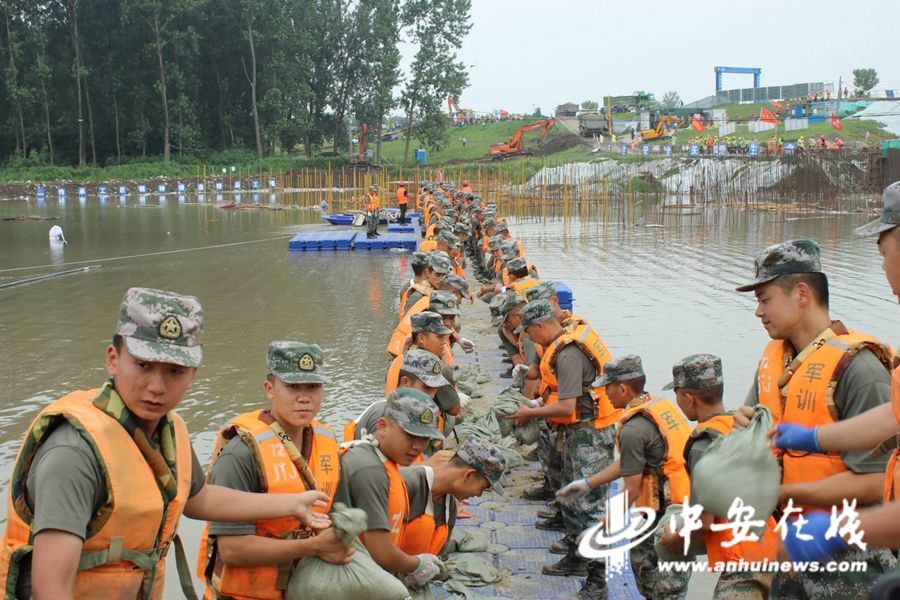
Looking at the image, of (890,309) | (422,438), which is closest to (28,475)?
(422,438)

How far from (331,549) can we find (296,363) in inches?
33.5

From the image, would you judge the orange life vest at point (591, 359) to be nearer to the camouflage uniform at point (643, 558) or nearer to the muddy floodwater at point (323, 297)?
the camouflage uniform at point (643, 558)

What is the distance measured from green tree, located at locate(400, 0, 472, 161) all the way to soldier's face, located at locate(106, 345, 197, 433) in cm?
6310

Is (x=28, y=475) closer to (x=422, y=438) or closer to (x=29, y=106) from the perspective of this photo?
(x=422, y=438)

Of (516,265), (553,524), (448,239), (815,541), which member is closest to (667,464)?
(553,524)

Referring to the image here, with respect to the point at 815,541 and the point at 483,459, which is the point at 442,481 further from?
the point at 815,541

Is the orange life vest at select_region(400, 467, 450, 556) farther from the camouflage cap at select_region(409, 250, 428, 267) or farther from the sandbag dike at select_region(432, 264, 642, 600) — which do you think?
the camouflage cap at select_region(409, 250, 428, 267)

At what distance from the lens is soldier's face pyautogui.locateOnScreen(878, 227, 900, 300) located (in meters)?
3.03

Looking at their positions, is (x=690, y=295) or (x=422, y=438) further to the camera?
(x=690, y=295)

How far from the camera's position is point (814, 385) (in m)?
3.62

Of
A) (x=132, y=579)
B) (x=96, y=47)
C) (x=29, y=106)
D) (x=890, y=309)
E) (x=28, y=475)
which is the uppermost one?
(x=96, y=47)

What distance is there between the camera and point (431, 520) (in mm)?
4176

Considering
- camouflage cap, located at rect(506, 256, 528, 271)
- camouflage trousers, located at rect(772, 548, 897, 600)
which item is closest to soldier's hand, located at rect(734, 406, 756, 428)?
camouflage trousers, located at rect(772, 548, 897, 600)

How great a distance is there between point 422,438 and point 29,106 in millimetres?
66830
